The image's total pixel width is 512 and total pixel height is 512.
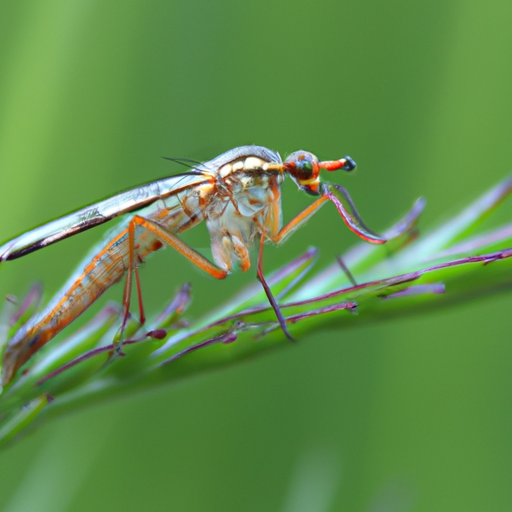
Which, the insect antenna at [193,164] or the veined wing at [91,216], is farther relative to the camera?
the insect antenna at [193,164]

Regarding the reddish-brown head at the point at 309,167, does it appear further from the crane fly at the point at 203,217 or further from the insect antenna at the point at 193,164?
the insect antenna at the point at 193,164

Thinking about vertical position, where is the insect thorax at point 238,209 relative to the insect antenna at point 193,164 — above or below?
below

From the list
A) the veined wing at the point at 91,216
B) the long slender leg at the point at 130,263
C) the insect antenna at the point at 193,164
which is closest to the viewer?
the veined wing at the point at 91,216

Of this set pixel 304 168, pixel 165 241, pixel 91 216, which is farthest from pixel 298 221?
pixel 91 216

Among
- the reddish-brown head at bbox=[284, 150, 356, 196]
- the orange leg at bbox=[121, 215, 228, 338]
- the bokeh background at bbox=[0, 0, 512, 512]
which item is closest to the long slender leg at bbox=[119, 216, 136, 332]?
the orange leg at bbox=[121, 215, 228, 338]

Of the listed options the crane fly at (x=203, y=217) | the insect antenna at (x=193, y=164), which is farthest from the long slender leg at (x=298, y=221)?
the insect antenna at (x=193, y=164)

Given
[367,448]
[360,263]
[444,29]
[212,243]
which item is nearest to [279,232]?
[212,243]

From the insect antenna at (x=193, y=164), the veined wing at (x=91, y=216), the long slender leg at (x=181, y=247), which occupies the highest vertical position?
the insect antenna at (x=193, y=164)

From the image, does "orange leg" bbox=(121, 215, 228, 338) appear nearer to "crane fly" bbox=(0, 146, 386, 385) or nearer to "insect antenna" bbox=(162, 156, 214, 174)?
"crane fly" bbox=(0, 146, 386, 385)

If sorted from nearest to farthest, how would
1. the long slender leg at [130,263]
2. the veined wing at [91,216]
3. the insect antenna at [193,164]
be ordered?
the veined wing at [91,216] → the long slender leg at [130,263] → the insect antenna at [193,164]
